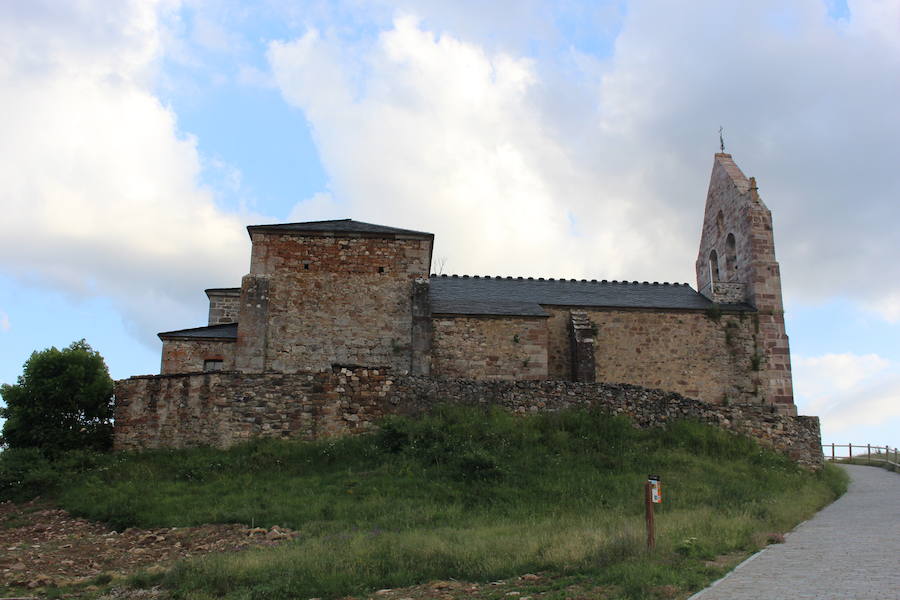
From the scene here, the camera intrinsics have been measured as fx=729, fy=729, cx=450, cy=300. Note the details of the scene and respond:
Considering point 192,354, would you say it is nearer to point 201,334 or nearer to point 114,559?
point 201,334

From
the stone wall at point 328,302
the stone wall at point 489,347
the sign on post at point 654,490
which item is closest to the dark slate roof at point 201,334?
the stone wall at point 328,302

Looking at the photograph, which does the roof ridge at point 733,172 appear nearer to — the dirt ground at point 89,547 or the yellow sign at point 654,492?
the yellow sign at point 654,492

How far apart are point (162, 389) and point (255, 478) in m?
4.06

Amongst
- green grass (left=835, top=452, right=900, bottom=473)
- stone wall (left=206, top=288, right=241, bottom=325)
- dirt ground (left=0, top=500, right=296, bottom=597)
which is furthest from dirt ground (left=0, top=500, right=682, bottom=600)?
green grass (left=835, top=452, right=900, bottom=473)

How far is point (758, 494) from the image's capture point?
14.6 metres

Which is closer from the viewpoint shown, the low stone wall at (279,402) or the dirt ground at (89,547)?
the dirt ground at (89,547)

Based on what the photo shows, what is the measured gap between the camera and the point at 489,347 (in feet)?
72.1

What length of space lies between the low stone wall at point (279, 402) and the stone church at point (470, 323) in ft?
2.16

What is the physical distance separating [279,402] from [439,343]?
20.0ft

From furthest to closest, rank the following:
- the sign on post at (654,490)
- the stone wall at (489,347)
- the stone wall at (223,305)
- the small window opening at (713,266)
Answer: the small window opening at (713,266) → the stone wall at (223,305) → the stone wall at (489,347) → the sign on post at (654,490)

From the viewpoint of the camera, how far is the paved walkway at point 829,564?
24.7 ft

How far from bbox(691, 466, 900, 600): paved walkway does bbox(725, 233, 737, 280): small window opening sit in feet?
46.4

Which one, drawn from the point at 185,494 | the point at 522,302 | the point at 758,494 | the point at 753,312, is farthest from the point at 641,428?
the point at 185,494

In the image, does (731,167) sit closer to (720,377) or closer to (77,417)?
(720,377)
